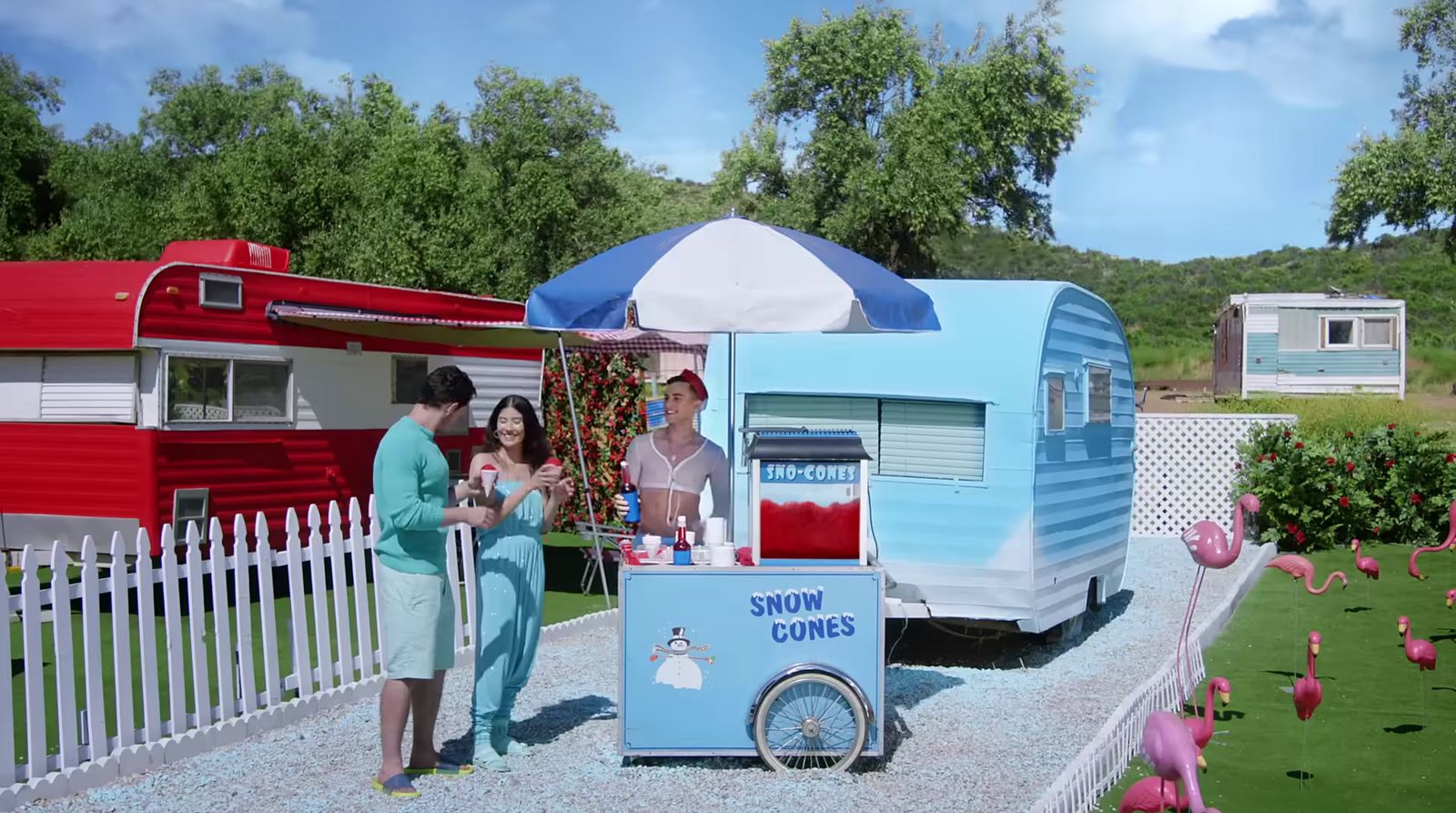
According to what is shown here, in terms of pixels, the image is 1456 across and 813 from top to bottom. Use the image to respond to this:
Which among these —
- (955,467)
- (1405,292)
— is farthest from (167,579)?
(1405,292)

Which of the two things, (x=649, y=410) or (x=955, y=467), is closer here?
(x=955, y=467)

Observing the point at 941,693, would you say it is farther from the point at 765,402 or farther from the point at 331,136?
the point at 331,136

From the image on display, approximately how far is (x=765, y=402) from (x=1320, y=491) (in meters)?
7.78

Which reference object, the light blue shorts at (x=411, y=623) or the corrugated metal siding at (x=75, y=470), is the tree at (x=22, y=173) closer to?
the corrugated metal siding at (x=75, y=470)

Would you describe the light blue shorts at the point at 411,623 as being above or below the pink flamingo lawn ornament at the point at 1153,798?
above

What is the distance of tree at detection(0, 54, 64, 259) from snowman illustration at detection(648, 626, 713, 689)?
92.8ft

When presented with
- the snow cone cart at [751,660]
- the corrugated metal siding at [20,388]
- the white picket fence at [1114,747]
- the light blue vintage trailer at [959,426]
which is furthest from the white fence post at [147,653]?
the corrugated metal siding at [20,388]

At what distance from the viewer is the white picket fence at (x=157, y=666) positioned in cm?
486

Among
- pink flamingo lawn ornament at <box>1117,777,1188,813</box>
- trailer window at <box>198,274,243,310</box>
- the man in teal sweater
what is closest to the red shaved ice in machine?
the man in teal sweater

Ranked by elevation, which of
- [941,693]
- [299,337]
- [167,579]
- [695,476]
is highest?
[299,337]

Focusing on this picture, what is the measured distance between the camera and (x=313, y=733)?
5.97m

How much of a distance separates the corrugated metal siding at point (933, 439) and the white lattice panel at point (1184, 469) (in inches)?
297

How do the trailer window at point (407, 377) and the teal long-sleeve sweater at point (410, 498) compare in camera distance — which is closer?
the teal long-sleeve sweater at point (410, 498)

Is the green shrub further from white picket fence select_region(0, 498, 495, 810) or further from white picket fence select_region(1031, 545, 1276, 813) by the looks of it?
white picket fence select_region(0, 498, 495, 810)
